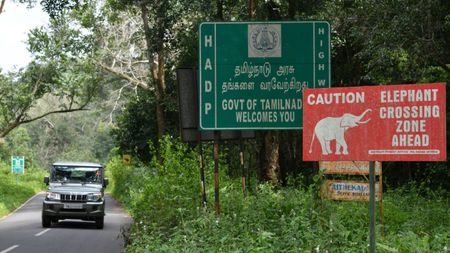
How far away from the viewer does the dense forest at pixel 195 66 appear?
1225 cm

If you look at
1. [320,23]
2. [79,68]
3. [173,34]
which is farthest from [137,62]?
[320,23]

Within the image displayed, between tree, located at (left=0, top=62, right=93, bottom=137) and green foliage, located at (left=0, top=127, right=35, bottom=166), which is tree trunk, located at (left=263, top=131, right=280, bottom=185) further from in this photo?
green foliage, located at (left=0, top=127, right=35, bottom=166)

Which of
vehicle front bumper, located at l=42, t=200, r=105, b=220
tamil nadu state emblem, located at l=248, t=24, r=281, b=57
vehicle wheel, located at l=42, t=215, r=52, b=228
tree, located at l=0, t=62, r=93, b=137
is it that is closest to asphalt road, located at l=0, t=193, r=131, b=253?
vehicle wheel, located at l=42, t=215, r=52, b=228

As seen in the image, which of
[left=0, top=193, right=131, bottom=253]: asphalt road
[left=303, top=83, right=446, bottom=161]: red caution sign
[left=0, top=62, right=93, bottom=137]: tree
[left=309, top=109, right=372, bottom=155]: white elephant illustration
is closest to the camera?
[left=303, top=83, right=446, bottom=161]: red caution sign

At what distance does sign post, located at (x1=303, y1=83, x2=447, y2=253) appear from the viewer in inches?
251

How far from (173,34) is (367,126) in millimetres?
21779

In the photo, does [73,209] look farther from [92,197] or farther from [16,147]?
[16,147]

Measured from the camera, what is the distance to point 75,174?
76.5 ft

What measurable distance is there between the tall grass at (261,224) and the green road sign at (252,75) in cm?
138

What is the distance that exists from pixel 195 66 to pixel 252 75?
524 inches

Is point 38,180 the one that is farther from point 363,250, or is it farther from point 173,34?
point 363,250

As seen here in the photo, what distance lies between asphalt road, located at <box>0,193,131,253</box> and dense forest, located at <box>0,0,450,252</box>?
1396mm

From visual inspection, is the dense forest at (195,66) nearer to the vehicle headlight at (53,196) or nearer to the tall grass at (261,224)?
the tall grass at (261,224)

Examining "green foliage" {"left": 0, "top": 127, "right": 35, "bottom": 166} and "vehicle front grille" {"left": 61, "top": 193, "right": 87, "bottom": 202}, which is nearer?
"vehicle front grille" {"left": 61, "top": 193, "right": 87, "bottom": 202}
